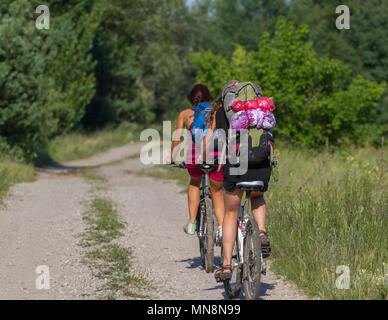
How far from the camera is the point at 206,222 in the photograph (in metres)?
6.95

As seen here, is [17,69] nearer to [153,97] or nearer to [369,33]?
[369,33]

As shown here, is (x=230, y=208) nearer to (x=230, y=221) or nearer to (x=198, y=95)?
(x=230, y=221)

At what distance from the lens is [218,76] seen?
2952 centimetres

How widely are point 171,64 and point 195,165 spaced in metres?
45.4

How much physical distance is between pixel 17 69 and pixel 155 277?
13903mm

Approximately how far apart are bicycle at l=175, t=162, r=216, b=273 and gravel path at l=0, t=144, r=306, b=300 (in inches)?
7.4

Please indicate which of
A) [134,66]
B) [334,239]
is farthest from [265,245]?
[134,66]

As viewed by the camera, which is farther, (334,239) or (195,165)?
(195,165)

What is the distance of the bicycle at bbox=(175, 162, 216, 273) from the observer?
22.4 feet

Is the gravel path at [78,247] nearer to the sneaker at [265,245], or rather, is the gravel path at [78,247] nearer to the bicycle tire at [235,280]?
the bicycle tire at [235,280]

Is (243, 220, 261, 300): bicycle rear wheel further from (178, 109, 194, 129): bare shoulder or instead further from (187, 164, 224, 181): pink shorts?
(178, 109, 194, 129): bare shoulder

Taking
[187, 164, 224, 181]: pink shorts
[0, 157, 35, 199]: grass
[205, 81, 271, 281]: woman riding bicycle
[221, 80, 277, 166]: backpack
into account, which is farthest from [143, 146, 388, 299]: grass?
[0, 157, 35, 199]: grass

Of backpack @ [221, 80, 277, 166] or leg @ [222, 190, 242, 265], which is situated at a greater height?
backpack @ [221, 80, 277, 166]
